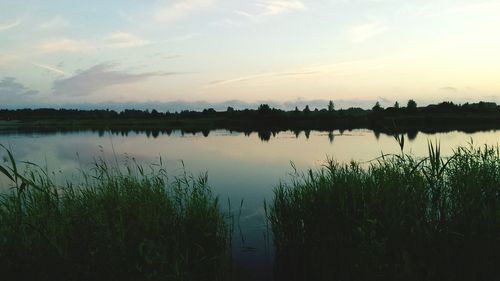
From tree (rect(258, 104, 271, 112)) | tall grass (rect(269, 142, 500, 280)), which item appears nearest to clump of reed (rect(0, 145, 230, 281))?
tall grass (rect(269, 142, 500, 280))

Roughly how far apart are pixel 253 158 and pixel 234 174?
9.48m

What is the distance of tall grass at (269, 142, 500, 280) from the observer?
6809mm

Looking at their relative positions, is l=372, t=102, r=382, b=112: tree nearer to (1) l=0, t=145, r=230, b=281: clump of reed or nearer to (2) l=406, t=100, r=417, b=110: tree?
(2) l=406, t=100, r=417, b=110: tree

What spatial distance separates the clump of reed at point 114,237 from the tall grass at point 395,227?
1.90 meters

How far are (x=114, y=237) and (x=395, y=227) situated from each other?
5086 mm

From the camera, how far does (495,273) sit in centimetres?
659

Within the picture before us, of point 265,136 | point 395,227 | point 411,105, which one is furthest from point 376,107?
point 395,227

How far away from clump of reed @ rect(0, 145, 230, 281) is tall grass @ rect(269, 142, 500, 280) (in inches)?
74.7

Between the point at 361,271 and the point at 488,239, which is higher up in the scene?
the point at 488,239

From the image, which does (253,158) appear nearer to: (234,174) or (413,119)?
(234,174)

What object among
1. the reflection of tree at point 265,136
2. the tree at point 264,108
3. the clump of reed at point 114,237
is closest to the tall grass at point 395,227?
the clump of reed at point 114,237

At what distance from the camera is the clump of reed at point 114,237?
6879mm

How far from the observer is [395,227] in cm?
716

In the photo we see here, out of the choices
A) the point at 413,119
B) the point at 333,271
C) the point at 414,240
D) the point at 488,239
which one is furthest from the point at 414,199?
the point at 413,119
